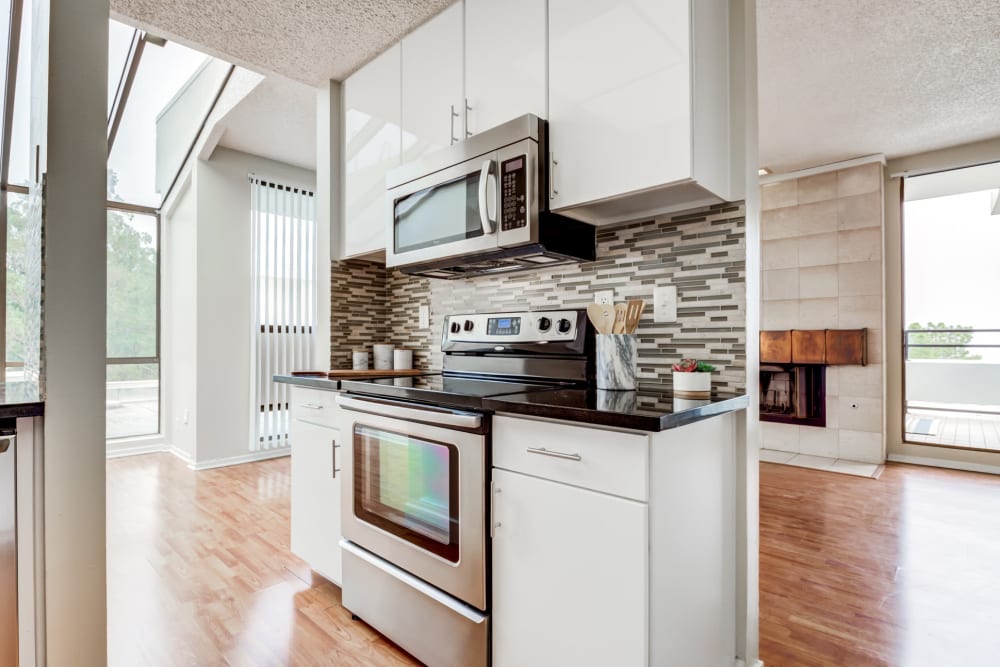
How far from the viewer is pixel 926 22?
257cm

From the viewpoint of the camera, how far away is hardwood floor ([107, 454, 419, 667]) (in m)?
1.72

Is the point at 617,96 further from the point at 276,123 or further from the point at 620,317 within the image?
the point at 276,123

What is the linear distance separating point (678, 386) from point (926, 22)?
264 centimetres

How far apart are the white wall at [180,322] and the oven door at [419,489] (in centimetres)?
→ 306

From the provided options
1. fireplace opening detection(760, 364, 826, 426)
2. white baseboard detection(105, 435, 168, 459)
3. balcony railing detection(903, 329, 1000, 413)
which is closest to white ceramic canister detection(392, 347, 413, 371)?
white baseboard detection(105, 435, 168, 459)

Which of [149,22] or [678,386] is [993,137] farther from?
[149,22]

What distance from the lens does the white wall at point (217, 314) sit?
4266 millimetres

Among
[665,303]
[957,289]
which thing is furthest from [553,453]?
[957,289]

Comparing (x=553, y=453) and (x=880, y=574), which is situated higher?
(x=553, y=453)

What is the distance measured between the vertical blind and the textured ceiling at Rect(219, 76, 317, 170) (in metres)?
0.35

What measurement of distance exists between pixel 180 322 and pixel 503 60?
4144mm

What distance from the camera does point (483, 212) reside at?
174cm

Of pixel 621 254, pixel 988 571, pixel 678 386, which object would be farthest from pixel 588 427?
pixel 988 571

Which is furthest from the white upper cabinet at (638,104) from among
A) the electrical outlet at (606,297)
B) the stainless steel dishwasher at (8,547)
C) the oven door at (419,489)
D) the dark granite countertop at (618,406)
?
the stainless steel dishwasher at (8,547)
